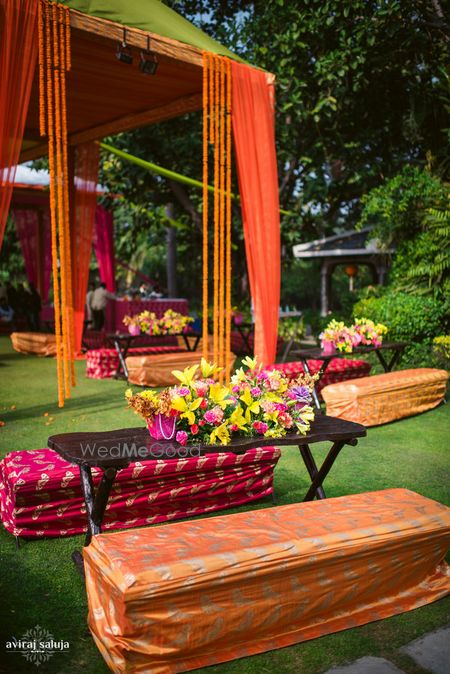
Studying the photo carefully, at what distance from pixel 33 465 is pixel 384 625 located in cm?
211

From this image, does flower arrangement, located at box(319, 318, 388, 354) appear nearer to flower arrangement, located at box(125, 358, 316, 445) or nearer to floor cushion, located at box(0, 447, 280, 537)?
floor cushion, located at box(0, 447, 280, 537)

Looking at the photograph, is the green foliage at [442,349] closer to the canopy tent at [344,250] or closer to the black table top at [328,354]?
the black table top at [328,354]

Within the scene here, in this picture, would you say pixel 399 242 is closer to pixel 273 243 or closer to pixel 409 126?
pixel 409 126

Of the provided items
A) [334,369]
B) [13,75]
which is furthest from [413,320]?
[13,75]

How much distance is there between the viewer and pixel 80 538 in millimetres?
3814

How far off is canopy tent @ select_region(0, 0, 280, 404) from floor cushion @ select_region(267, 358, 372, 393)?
13.6 inches

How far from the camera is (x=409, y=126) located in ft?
40.5

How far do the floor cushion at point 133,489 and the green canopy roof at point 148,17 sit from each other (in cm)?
461

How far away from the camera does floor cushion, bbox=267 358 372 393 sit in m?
7.93

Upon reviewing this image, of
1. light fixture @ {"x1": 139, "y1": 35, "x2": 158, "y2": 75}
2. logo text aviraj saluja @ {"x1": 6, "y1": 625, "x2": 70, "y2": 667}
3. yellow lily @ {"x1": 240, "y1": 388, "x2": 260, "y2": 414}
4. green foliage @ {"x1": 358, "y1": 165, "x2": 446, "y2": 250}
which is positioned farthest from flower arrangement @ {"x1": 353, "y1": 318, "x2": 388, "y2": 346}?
logo text aviraj saluja @ {"x1": 6, "y1": 625, "x2": 70, "y2": 667}

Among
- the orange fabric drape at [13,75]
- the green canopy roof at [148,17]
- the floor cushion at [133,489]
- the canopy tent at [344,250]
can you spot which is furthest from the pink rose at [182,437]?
the canopy tent at [344,250]

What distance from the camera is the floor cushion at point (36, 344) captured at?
1218 centimetres

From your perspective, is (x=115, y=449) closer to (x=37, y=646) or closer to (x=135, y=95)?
(x=37, y=646)

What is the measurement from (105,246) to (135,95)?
27.4 ft
